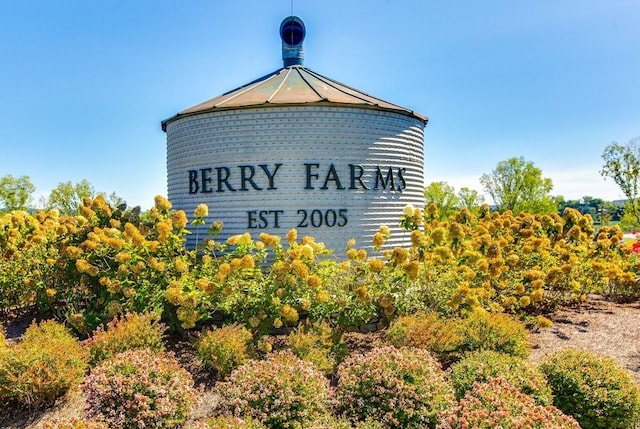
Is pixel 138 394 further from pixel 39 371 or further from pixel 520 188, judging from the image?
pixel 520 188

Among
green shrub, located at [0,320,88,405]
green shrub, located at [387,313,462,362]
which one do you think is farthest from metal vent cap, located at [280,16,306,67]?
green shrub, located at [0,320,88,405]

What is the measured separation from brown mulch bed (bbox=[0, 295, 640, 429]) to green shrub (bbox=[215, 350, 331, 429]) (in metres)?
0.84

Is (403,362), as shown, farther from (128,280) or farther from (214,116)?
(214,116)

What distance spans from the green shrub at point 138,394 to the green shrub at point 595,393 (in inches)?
126

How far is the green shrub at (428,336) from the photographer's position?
5.02 m

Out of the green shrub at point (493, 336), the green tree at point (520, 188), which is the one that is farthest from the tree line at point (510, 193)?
the green shrub at point (493, 336)

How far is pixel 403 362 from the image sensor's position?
3.92m

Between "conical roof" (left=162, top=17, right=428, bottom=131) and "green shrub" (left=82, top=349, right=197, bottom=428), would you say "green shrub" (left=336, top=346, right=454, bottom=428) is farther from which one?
"conical roof" (left=162, top=17, right=428, bottom=131)

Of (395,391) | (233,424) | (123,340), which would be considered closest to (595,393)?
(395,391)

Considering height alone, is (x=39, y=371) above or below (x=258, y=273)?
below

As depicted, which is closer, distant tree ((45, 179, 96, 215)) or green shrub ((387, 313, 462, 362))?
green shrub ((387, 313, 462, 362))

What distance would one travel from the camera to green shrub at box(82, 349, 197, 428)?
3.73 m

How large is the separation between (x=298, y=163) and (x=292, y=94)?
1332mm

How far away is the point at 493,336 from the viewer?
4.99 m
